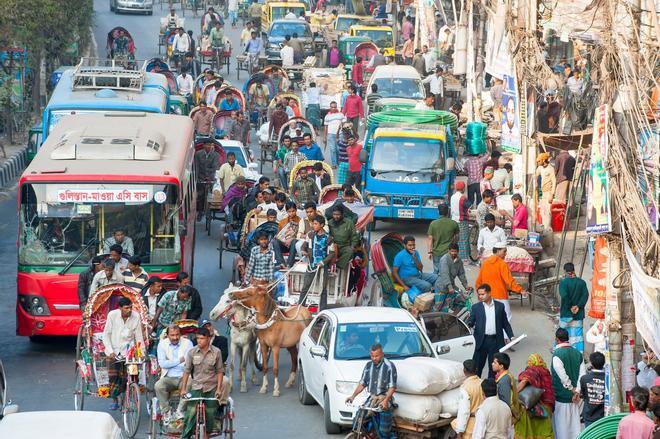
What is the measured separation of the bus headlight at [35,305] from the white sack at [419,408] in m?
5.97

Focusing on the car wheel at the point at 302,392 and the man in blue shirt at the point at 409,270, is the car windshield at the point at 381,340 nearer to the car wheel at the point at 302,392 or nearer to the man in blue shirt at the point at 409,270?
the car wheel at the point at 302,392

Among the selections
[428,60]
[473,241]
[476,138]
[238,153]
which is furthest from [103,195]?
[428,60]

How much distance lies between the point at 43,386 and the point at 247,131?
16.2 metres

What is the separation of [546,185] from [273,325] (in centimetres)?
968

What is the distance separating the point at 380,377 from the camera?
15594 millimetres

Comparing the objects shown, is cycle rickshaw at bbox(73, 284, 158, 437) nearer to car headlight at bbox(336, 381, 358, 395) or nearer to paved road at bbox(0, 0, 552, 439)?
paved road at bbox(0, 0, 552, 439)

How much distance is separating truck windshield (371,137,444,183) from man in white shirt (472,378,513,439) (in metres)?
14.5

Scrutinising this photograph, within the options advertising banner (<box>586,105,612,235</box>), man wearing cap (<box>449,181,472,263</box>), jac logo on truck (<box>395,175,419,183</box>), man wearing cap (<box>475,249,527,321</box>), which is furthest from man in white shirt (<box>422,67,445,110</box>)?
advertising banner (<box>586,105,612,235</box>)

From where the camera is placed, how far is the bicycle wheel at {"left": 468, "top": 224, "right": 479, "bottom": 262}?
26.9 m

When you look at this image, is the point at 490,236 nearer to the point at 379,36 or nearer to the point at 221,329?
the point at 221,329

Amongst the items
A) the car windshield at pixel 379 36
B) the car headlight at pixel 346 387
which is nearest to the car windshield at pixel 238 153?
the car headlight at pixel 346 387

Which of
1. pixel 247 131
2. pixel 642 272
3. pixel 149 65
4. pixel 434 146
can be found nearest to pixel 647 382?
pixel 642 272

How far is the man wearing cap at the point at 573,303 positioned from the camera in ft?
63.1

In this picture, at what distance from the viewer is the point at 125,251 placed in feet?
64.5
